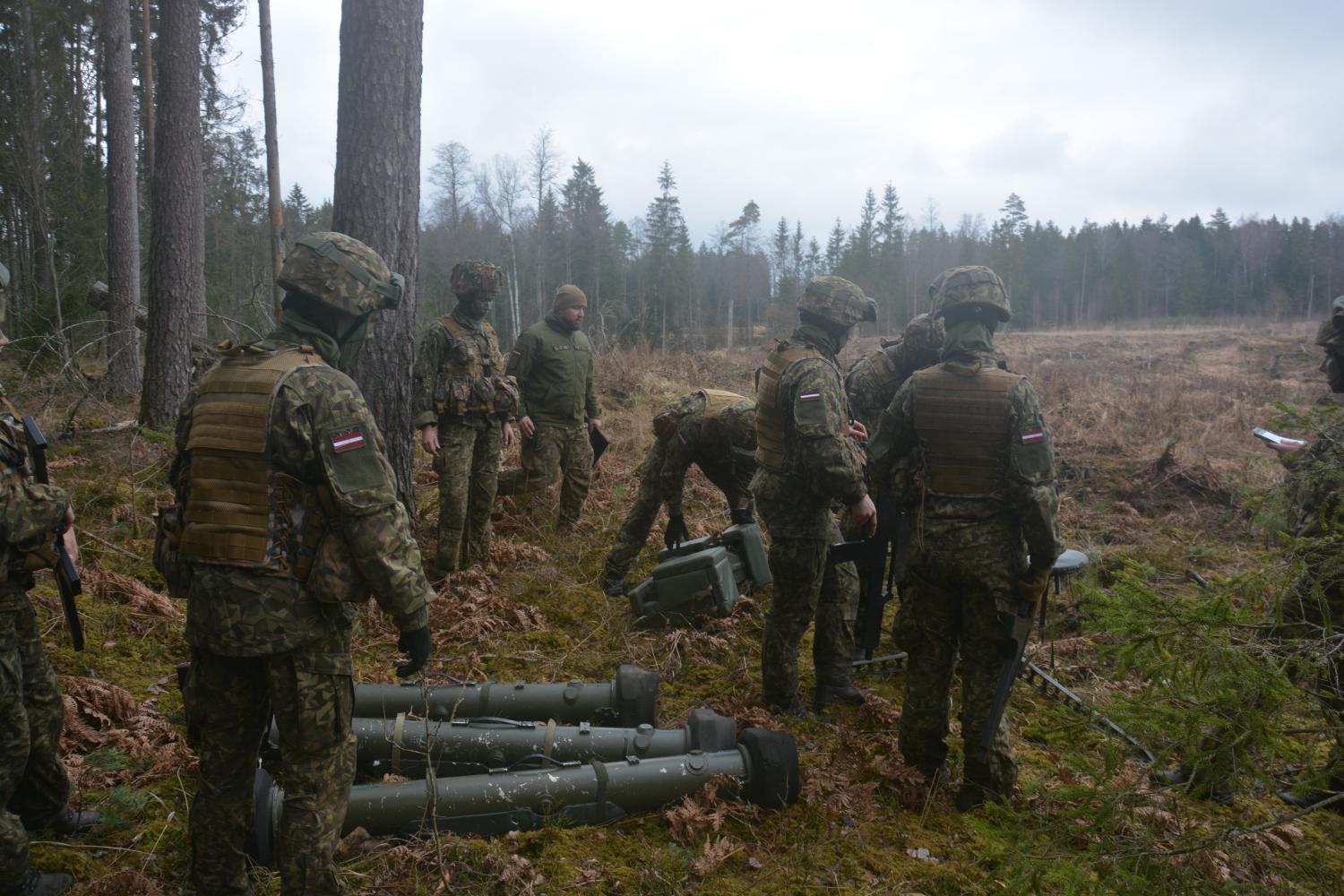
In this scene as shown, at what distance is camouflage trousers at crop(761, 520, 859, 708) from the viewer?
452 centimetres

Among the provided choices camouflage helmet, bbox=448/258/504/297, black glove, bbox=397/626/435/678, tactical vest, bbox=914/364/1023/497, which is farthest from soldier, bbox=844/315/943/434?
black glove, bbox=397/626/435/678

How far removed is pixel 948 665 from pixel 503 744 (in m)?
2.20

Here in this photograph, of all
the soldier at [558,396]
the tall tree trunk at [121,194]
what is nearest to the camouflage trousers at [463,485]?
the soldier at [558,396]

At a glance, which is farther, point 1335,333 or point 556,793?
point 1335,333

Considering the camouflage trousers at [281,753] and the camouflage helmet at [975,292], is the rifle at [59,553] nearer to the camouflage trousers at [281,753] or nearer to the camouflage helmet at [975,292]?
the camouflage trousers at [281,753]

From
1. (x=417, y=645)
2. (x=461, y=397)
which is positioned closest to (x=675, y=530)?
(x=461, y=397)

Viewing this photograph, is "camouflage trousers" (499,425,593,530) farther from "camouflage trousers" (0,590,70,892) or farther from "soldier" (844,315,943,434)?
"camouflage trousers" (0,590,70,892)

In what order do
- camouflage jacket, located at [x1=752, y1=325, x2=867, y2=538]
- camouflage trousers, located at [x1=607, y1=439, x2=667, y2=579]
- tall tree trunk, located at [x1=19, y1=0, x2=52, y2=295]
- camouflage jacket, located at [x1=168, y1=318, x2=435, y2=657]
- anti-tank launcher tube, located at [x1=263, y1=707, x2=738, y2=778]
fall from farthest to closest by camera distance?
tall tree trunk, located at [x1=19, y1=0, x2=52, y2=295], camouflage trousers, located at [x1=607, y1=439, x2=667, y2=579], camouflage jacket, located at [x1=752, y1=325, x2=867, y2=538], anti-tank launcher tube, located at [x1=263, y1=707, x2=738, y2=778], camouflage jacket, located at [x1=168, y1=318, x2=435, y2=657]

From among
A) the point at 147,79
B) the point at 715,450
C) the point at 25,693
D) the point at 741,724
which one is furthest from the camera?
the point at 147,79

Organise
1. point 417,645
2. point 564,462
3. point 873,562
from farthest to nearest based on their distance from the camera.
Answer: point 564,462
point 873,562
point 417,645

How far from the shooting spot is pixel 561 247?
1855 inches

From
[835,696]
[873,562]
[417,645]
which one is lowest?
[835,696]

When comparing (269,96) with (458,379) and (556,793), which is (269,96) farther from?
(556,793)

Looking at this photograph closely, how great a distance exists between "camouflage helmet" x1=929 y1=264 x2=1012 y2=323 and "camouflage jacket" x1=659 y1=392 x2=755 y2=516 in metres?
2.19
